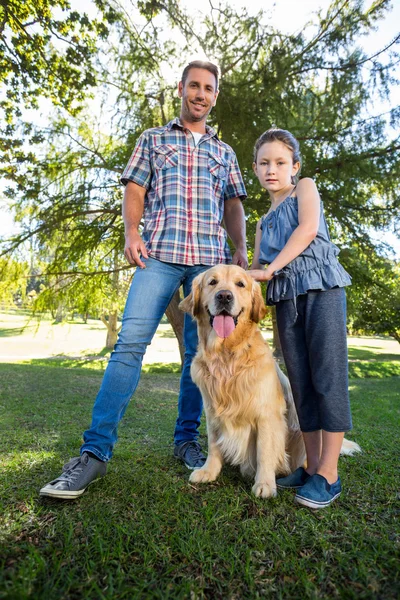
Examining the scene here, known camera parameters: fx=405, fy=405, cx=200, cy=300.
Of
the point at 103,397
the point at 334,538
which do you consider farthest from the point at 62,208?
the point at 334,538

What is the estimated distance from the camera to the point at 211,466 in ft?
8.46

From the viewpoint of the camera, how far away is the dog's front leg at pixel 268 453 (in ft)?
7.77

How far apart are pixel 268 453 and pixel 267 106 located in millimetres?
5887

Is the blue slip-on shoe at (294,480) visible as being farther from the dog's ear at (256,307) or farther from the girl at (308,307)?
the dog's ear at (256,307)

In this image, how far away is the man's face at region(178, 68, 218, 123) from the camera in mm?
3000

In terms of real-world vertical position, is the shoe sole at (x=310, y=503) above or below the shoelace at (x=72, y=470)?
below

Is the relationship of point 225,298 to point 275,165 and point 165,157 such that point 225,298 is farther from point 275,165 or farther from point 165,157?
point 165,157

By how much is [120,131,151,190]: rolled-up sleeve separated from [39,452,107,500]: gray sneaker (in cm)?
191

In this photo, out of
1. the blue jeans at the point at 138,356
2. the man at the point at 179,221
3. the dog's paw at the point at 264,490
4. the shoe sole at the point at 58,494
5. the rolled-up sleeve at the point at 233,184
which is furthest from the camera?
the rolled-up sleeve at the point at 233,184

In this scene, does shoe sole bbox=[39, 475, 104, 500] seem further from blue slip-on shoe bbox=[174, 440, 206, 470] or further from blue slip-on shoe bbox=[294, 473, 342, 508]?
blue slip-on shoe bbox=[294, 473, 342, 508]

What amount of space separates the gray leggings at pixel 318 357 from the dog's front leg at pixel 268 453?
0.18 m

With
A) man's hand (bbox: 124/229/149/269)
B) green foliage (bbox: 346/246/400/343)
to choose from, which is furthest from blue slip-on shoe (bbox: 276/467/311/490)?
green foliage (bbox: 346/246/400/343)

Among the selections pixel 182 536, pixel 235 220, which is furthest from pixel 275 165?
pixel 182 536

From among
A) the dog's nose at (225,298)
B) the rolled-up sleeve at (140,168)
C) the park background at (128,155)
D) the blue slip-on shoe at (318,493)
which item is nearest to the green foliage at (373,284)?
the park background at (128,155)
